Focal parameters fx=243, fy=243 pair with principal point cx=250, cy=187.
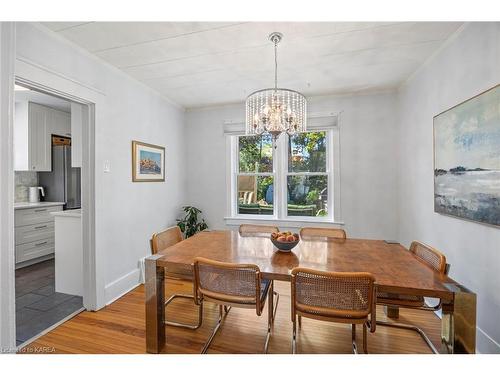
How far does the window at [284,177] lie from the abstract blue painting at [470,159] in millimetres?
1481

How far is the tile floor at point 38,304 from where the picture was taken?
2.09m

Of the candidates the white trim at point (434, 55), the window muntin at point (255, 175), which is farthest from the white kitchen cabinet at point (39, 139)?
the white trim at point (434, 55)

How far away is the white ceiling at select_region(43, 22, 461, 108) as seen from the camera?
6.24 ft

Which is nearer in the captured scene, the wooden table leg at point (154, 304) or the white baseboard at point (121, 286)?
the wooden table leg at point (154, 304)

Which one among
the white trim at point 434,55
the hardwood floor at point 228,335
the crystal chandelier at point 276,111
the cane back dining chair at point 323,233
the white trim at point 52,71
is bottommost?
the hardwood floor at point 228,335

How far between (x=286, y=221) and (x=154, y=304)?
233 cm

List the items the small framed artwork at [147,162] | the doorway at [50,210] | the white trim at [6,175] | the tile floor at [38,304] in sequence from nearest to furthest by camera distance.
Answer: the white trim at [6,175]
the tile floor at [38,304]
the doorway at [50,210]
the small framed artwork at [147,162]

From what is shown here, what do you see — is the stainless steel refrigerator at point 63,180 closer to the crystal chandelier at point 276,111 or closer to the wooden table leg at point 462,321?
the crystal chandelier at point 276,111

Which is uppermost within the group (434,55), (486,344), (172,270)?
(434,55)

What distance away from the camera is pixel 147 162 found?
3102 millimetres

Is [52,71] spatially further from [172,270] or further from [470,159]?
[470,159]

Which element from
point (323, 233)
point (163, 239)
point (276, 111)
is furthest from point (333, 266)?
point (163, 239)

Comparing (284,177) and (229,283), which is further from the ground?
(284,177)

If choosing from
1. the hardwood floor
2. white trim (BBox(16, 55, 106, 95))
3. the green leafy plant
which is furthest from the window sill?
white trim (BBox(16, 55, 106, 95))
